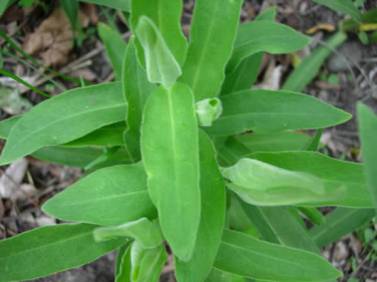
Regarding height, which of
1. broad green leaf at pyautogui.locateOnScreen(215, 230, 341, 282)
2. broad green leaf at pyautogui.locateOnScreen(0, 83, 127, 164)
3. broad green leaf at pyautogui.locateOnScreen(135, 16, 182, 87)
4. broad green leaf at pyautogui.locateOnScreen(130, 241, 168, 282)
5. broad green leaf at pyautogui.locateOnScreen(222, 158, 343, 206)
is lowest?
broad green leaf at pyautogui.locateOnScreen(215, 230, 341, 282)

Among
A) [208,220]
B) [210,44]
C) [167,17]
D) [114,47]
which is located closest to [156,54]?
[167,17]

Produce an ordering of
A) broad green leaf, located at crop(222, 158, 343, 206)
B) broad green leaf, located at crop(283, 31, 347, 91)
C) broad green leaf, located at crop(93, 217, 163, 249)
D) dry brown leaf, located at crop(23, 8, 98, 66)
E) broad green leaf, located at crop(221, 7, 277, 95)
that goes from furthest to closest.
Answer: dry brown leaf, located at crop(23, 8, 98, 66), broad green leaf, located at crop(283, 31, 347, 91), broad green leaf, located at crop(221, 7, 277, 95), broad green leaf, located at crop(93, 217, 163, 249), broad green leaf, located at crop(222, 158, 343, 206)

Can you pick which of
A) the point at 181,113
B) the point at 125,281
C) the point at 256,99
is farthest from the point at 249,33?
the point at 125,281

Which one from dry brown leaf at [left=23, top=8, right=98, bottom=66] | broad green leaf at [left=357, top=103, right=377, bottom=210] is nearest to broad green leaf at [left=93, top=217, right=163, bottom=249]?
broad green leaf at [left=357, top=103, right=377, bottom=210]

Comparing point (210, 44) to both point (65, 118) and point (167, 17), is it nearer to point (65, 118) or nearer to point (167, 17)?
point (167, 17)

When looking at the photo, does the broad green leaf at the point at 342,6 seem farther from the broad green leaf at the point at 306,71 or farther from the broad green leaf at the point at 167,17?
the broad green leaf at the point at 167,17

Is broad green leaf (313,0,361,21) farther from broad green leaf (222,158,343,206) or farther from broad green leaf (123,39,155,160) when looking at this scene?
broad green leaf (222,158,343,206)
